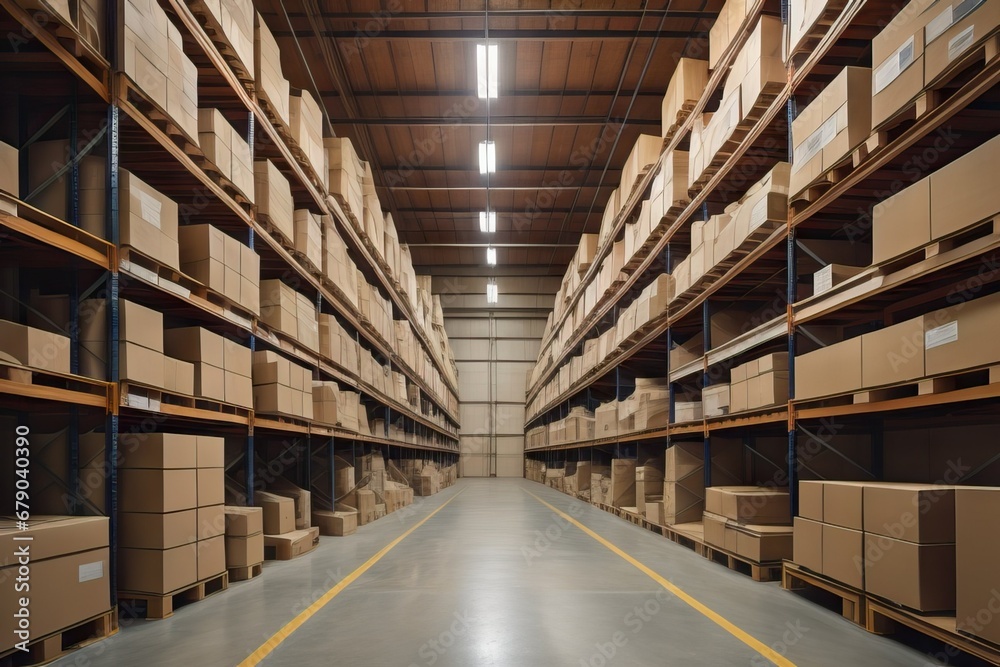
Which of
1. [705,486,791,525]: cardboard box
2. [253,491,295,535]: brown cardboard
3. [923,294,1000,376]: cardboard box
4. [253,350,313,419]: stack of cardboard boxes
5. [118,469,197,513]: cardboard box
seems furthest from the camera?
[253,491,295,535]: brown cardboard

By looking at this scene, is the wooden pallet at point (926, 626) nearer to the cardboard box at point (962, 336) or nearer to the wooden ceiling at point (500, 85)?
the cardboard box at point (962, 336)

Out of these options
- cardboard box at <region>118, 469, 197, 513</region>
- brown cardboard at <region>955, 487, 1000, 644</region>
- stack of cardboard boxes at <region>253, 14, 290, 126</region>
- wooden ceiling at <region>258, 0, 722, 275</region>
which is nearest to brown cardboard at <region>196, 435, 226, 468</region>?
cardboard box at <region>118, 469, 197, 513</region>

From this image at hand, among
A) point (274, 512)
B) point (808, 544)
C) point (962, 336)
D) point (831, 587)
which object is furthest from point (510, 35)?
point (831, 587)

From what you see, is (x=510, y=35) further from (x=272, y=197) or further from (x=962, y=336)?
(x=962, y=336)

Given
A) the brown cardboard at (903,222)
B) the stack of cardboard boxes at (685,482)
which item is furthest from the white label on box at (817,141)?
the stack of cardboard boxes at (685,482)

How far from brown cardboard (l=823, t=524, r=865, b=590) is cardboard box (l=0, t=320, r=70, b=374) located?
495 centimetres

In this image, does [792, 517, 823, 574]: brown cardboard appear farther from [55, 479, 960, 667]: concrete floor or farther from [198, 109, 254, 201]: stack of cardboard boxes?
[198, 109, 254, 201]: stack of cardboard boxes

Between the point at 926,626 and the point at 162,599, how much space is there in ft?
15.3

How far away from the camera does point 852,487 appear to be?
14.9 ft

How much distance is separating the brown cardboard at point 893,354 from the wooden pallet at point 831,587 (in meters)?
1.38

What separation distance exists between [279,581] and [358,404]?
5.02 m

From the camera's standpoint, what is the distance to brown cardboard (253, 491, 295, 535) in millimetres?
7344

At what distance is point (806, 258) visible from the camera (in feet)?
22.4

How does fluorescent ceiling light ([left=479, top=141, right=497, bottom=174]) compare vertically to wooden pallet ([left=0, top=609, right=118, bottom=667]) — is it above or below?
above
